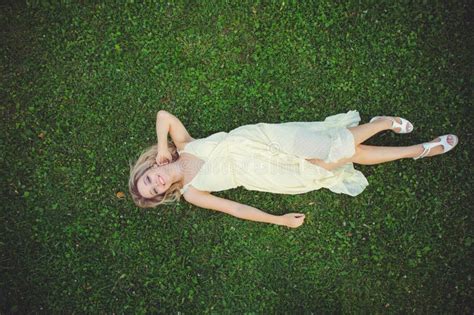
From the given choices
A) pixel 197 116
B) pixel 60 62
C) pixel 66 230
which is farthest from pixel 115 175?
pixel 60 62

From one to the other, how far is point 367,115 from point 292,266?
2.20 metres

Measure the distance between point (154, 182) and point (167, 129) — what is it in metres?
0.65

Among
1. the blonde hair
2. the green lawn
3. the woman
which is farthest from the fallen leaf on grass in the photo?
the woman

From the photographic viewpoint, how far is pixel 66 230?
18.5ft

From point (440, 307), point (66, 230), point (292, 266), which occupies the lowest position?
point (440, 307)

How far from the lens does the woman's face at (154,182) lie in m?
4.86

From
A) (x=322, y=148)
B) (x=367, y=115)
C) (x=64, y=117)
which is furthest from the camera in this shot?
(x=64, y=117)

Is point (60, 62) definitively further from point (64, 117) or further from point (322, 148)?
point (322, 148)

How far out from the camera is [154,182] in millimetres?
4855

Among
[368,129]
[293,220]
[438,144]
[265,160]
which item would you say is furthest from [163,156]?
[438,144]

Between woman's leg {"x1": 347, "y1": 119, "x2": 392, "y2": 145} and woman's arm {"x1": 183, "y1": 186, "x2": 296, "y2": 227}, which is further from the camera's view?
woman's arm {"x1": 183, "y1": 186, "x2": 296, "y2": 227}

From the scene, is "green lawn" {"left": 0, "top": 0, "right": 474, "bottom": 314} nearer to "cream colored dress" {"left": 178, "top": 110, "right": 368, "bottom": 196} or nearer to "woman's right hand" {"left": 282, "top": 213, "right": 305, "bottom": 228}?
"woman's right hand" {"left": 282, "top": 213, "right": 305, "bottom": 228}

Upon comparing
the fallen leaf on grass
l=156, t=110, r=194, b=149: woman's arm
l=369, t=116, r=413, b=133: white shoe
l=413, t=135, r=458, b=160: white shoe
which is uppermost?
l=156, t=110, r=194, b=149: woman's arm

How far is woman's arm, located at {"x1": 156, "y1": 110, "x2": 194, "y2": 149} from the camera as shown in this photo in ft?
16.3
